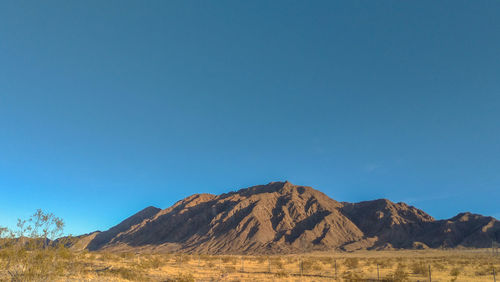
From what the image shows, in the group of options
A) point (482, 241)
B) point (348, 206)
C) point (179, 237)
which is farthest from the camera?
point (348, 206)

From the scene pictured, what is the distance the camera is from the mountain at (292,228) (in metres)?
113

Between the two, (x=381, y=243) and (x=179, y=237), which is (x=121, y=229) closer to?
(x=179, y=237)

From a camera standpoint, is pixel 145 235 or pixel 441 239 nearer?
pixel 441 239

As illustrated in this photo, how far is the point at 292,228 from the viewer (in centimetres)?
13100

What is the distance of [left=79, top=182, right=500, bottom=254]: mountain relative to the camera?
113 metres

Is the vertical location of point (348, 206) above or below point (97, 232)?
above

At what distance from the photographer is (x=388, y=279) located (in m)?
25.0

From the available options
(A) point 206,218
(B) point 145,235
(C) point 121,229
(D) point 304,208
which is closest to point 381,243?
(D) point 304,208

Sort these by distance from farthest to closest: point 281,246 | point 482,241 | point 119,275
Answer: point 281,246 < point 482,241 < point 119,275

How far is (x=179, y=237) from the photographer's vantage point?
444ft

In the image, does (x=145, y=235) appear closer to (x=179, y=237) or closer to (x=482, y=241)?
(x=179, y=237)

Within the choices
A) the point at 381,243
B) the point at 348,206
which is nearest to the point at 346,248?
the point at 381,243

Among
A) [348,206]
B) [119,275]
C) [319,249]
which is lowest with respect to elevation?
[319,249]

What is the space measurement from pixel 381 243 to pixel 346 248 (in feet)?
58.4
